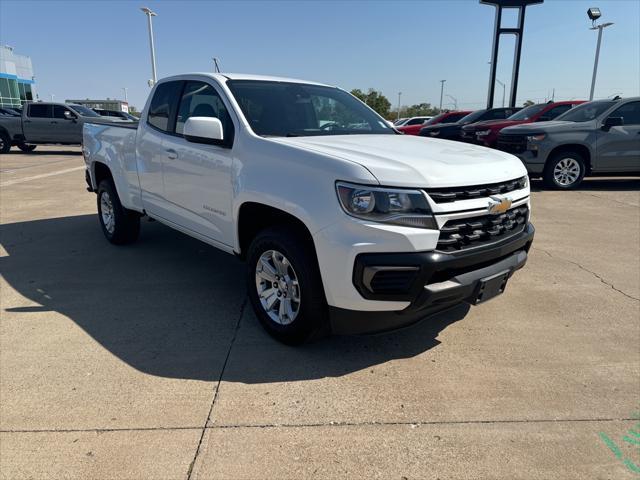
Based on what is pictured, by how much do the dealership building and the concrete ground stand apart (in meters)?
46.9

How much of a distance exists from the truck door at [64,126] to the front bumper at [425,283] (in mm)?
18315

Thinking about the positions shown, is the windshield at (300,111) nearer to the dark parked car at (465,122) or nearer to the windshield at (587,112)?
the windshield at (587,112)

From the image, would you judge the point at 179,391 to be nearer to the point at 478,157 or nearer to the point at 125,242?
the point at 478,157

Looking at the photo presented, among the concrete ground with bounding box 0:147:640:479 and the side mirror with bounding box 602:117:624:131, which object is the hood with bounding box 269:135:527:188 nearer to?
the concrete ground with bounding box 0:147:640:479

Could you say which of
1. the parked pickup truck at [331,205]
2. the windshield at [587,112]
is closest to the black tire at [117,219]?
the parked pickup truck at [331,205]

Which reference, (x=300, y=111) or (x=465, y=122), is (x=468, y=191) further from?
(x=465, y=122)

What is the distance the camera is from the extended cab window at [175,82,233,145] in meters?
3.62

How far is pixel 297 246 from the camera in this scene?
2.94 meters

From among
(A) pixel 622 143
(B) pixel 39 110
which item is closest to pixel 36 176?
(B) pixel 39 110

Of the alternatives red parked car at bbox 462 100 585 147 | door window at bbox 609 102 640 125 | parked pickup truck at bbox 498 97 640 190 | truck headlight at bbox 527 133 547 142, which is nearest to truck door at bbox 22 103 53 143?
red parked car at bbox 462 100 585 147

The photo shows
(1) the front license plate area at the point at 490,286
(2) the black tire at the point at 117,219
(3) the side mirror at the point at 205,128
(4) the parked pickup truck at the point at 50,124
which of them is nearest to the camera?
(1) the front license plate area at the point at 490,286

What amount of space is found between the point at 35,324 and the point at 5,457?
5.23 feet

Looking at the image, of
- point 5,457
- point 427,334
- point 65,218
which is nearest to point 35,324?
point 5,457

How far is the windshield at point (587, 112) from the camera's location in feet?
31.4
